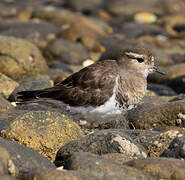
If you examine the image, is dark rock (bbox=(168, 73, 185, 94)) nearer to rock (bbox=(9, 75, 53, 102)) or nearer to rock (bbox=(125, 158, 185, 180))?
rock (bbox=(9, 75, 53, 102))

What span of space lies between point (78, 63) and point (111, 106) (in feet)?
19.1

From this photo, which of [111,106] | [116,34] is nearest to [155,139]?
[111,106]

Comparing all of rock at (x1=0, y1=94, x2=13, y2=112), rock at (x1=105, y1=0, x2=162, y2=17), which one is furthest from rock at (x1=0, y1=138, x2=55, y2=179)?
rock at (x1=105, y1=0, x2=162, y2=17)

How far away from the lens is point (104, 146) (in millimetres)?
5645

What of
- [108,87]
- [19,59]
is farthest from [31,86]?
[108,87]

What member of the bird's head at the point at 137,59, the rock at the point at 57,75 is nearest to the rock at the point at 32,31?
the rock at the point at 57,75

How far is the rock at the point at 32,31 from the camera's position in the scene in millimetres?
14719

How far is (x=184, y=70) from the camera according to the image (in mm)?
10766

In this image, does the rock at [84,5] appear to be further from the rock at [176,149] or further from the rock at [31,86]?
the rock at [176,149]

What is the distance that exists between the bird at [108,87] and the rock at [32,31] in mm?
7050

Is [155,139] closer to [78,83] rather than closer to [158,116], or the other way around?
[158,116]

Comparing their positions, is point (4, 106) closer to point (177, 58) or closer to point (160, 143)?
point (160, 143)

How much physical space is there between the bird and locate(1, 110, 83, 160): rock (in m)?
0.83

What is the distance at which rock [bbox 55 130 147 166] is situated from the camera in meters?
5.58
